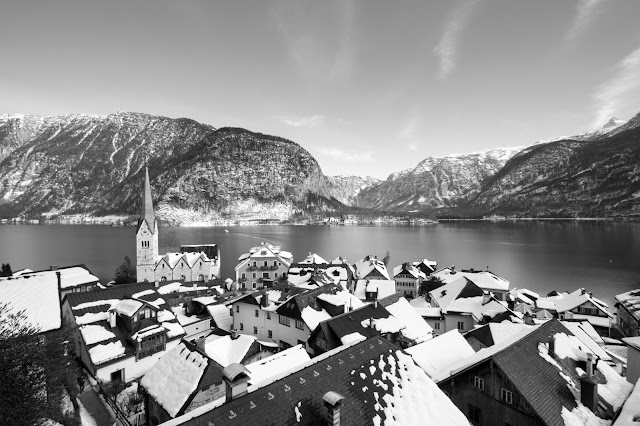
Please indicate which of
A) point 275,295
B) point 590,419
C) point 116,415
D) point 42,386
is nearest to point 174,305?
point 275,295

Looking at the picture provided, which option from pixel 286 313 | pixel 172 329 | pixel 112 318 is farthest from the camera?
pixel 286 313

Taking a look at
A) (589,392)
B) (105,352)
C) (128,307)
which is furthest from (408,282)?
(105,352)

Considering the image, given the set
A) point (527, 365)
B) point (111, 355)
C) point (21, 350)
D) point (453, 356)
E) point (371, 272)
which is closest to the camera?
point (21, 350)

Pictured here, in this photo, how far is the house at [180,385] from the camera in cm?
1830

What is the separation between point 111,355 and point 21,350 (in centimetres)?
1392

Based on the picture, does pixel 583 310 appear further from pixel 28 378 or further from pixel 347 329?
pixel 28 378

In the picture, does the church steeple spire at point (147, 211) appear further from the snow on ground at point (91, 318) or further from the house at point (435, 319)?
the house at point (435, 319)

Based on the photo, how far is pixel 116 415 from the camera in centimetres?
1980

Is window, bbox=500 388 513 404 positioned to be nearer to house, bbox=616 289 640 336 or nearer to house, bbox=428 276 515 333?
house, bbox=428 276 515 333

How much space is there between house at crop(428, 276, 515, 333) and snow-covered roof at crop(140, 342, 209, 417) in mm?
31185

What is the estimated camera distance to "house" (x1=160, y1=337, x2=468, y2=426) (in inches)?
387

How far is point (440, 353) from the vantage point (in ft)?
74.6

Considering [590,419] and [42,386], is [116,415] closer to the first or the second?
[42,386]

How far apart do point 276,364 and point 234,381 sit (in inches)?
489
